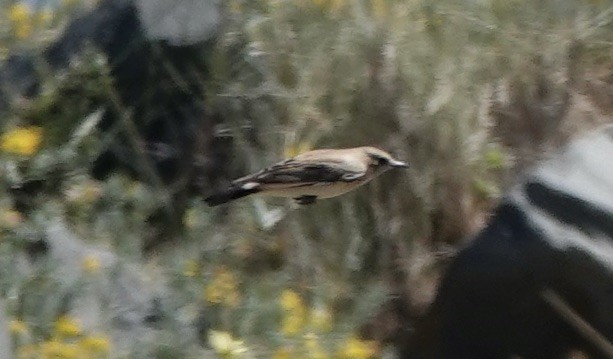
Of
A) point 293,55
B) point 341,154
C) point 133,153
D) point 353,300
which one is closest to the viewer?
point 341,154

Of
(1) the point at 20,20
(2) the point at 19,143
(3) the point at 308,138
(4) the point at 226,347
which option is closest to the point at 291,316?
(4) the point at 226,347

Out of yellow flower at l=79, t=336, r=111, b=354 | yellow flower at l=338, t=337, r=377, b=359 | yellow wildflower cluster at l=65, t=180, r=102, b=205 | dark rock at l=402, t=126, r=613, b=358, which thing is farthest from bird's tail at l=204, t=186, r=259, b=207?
yellow wildflower cluster at l=65, t=180, r=102, b=205

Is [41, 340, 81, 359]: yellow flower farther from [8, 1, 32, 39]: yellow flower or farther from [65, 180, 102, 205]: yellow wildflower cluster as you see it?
[8, 1, 32, 39]: yellow flower

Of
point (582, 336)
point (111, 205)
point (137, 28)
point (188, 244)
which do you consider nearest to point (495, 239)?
point (582, 336)

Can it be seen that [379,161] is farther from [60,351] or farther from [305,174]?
[60,351]

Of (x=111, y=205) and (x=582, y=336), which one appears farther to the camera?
(x=111, y=205)

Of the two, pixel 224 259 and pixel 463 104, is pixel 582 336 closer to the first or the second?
pixel 463 104

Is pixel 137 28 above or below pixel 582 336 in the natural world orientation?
above
